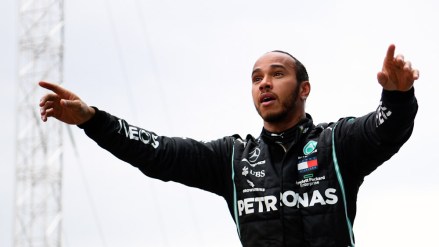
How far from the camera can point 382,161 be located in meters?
5.11

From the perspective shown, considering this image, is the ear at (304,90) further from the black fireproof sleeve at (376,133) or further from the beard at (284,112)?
the black fireproof sleeve at (376,133)

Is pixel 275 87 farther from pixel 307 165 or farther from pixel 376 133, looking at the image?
pixel 376 133

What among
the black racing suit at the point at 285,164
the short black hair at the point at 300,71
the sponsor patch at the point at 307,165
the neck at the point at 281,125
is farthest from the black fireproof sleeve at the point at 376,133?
the short black hair at the point at 300,71

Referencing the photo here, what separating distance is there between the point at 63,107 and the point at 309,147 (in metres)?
1.56

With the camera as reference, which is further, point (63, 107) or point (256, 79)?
point (256, 79)

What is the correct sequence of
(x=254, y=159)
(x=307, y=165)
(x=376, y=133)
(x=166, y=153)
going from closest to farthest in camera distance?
(x=376, y=133) < (x=307, y=165) < (x=254, y=159) < (x=166, y=153)

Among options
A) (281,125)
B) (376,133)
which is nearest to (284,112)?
(281,125)

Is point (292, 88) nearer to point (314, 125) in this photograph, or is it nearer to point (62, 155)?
point (314, 125)

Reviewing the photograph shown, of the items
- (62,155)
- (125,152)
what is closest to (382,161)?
(125,152)

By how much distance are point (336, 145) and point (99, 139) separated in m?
1.50

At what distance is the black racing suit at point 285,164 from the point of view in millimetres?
4992

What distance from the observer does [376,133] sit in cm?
496

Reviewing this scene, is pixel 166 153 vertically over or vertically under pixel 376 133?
over

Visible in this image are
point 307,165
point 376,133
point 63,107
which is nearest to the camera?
point 376,133
